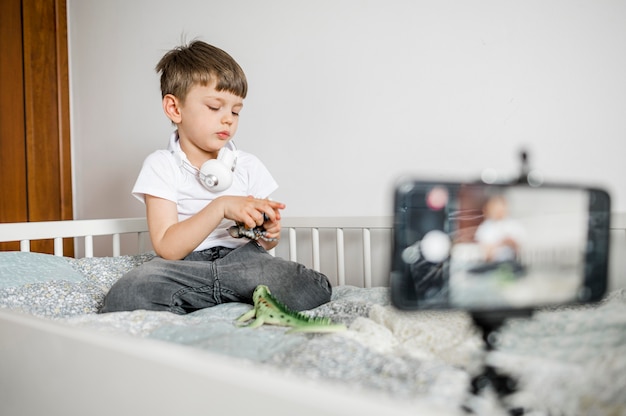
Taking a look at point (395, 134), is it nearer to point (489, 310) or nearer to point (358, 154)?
point (358, 154)

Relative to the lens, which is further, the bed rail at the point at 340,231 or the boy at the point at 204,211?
the bed rail at the point at 340,231

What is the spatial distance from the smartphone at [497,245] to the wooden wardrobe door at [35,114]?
1844mm

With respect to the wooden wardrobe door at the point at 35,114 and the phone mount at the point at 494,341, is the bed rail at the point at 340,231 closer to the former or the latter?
the phone mount at the point at 494,341

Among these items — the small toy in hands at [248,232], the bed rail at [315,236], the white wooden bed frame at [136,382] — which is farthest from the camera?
the bed rail at [315,236]

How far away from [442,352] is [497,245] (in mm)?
174

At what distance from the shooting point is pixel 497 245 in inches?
12.6

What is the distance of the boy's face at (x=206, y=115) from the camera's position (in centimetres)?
103

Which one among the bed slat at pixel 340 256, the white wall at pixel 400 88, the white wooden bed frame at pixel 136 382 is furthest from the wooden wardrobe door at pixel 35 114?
the white wooden bed frame at pixel 136 382

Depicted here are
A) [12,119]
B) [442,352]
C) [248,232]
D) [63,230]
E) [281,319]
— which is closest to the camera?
[442,352]

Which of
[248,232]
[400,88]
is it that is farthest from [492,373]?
[400,88]

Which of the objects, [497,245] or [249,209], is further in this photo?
[249,209]

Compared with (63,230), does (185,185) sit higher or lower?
higher

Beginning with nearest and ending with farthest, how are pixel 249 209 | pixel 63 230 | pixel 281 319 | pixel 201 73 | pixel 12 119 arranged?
1. pixel 281 319
2. pixel 249 209
3. pixel 201 73
4. pixel 63 230
5. pixel 12 119

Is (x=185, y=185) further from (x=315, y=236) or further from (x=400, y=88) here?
(x=400, y=88)
